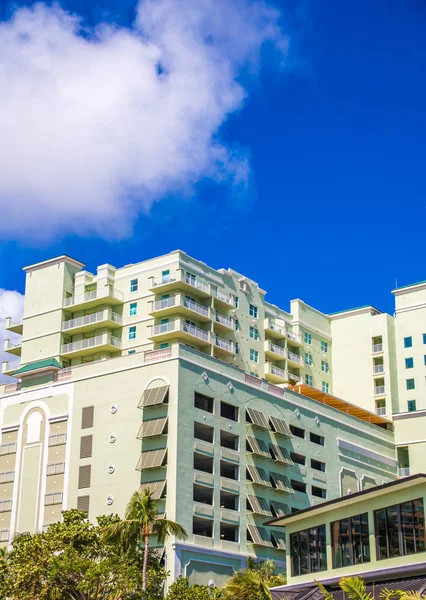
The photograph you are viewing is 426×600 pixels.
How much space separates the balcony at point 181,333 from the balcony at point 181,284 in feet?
11.7

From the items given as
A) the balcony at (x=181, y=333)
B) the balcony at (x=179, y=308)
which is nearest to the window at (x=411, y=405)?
the balcony at (x=181, y=333)

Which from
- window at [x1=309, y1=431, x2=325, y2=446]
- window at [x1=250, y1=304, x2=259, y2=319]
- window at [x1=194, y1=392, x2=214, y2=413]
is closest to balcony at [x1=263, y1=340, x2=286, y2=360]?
window at [x1=250, y1=304, x2=259, y2=319]

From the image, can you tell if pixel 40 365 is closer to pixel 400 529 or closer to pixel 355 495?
pixel 355 495

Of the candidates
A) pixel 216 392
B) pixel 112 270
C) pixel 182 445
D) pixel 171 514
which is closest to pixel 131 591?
pixel 171 514

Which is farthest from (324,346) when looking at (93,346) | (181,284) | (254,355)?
(93,346)

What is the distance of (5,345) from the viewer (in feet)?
334

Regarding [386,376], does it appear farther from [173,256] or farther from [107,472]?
[107,472]

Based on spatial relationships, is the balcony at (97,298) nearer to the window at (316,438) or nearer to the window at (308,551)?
the window at (316,438)

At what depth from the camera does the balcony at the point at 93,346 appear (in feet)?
304

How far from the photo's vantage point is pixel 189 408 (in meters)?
76.6

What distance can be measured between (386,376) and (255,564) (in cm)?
3892

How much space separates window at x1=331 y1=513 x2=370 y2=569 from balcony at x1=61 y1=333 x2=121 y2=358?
45.8 meters

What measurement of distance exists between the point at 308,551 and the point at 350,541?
441cm

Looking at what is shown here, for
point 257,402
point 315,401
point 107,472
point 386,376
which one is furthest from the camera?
point 386,376
